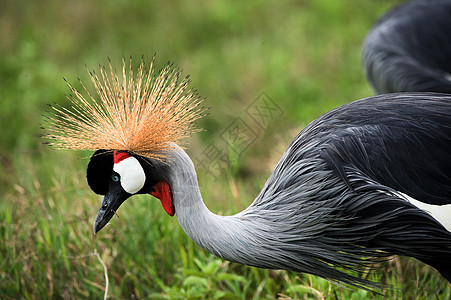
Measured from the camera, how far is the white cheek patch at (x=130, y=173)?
5.56 feet

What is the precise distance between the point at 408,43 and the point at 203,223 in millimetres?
2011

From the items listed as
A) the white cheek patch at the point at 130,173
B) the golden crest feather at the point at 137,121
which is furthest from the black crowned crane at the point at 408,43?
the white cheek patch at the point at 130,173

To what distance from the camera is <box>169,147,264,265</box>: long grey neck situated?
5.54 feet

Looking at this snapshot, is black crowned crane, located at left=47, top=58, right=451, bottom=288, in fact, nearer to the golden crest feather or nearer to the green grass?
the golden crest feather

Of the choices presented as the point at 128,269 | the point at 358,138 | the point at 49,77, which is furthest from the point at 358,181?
the point at 49,77

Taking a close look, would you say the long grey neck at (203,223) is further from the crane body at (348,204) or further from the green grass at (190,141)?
the green grass at (190,141)

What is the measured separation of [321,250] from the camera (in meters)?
1.72

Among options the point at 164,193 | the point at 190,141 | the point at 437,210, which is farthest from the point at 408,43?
the point at 164,193

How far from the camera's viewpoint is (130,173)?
5.57 ft

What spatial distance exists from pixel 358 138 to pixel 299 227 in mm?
301

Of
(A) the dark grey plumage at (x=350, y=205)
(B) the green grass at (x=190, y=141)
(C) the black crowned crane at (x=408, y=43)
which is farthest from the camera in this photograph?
(C) the black crowned crane at (x=408, y=43)

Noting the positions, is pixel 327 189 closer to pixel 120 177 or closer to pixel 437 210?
pixel 437 210

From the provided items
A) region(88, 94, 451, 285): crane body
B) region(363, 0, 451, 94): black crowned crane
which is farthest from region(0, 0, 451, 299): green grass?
region(363, 0, 451, 94): black crowned crane

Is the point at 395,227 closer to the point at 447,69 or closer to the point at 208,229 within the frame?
the point at 208,229
